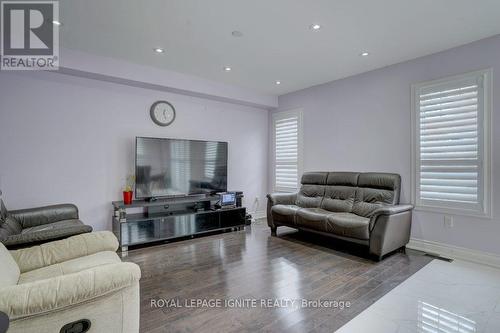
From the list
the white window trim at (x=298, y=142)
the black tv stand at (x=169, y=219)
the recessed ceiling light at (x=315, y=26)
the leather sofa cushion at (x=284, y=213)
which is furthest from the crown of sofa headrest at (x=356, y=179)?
the recessed ceiling light at (x=315, y=26)

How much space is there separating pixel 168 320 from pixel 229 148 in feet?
12.0

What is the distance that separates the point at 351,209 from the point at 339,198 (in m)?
0.31

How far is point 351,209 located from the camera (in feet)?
13.0

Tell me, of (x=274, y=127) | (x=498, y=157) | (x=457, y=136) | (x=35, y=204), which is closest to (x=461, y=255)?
(x=498, y=157)

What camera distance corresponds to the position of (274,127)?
5.79 metres

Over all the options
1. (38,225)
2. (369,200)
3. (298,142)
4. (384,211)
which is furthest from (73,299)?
(298,142)

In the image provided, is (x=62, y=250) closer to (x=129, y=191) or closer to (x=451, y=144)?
(x=129, y=191)

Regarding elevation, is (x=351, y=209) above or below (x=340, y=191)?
below

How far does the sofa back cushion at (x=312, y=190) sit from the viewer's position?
4.44 m

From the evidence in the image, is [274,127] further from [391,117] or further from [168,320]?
[168,320]

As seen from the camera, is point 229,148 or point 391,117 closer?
point 391,117

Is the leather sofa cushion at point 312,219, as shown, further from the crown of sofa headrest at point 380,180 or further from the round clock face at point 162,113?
the round clock face at point 162,113

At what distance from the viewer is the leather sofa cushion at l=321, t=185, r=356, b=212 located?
4032 mm

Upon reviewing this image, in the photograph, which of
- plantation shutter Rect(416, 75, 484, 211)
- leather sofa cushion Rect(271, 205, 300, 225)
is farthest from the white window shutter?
leather sofa cushion Rect(271, 205, 300, 225)
